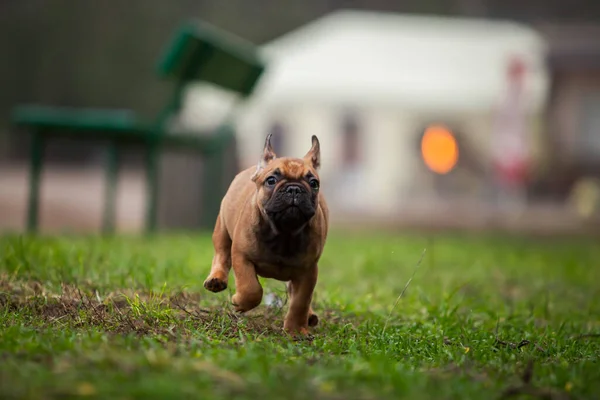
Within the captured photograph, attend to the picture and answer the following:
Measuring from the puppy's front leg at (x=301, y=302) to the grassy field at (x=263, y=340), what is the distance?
0.08 metres

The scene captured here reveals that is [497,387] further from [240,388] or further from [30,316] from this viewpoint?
[30,316]

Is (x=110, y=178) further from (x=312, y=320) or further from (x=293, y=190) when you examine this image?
(x=293, y=190)

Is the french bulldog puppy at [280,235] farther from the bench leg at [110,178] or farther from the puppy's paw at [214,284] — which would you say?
the bench leg at [110,178]

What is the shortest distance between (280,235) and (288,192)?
20 cm

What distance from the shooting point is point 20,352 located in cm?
233

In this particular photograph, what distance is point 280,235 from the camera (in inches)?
113

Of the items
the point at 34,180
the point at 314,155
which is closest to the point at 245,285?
the point at 314,155

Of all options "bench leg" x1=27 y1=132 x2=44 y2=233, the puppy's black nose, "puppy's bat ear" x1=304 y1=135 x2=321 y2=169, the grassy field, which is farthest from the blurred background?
the puppy's black nose

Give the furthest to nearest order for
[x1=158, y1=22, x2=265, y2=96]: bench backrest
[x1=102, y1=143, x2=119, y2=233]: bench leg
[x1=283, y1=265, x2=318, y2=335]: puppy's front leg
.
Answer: [x1=102, y1=143, x2=119, y2=233]: bench leg
[x1=158, y1=22, x2=265, y2=96]: bench backrest
[x1=283, y1=265, x2=318, y2=335]: puppy's front leg

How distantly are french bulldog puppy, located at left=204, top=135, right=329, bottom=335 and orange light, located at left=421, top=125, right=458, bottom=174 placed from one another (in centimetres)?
1133

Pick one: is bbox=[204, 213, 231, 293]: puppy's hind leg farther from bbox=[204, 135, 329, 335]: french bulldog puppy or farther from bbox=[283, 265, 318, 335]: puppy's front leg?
bbox=[283, 265, 318, 335]: puppy's front leg

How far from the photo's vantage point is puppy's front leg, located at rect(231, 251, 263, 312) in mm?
2877

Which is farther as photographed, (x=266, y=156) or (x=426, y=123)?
(x=426, y=123)

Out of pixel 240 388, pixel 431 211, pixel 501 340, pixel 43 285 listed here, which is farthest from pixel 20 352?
pixel 431 211
